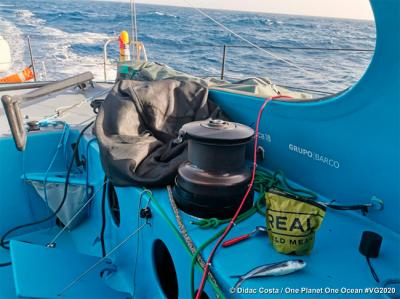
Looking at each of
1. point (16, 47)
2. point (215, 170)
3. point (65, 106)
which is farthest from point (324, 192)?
point (16, 47)

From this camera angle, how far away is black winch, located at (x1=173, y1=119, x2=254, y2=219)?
4.87ft

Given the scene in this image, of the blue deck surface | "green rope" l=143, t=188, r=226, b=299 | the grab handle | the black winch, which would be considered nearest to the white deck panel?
the grab handle

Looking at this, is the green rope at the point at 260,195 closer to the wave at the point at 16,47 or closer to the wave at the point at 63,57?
the wave at the point at 63,57

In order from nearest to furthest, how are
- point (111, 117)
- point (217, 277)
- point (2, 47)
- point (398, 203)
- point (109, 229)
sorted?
point (217, 277) < point (398, 203) < point (111, 117) < point (109, 229) < point (2, 47)

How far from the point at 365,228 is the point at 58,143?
235 cm

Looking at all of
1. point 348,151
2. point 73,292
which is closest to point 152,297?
point 73,292

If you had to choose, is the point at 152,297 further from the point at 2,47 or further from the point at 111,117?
the point at 2,47

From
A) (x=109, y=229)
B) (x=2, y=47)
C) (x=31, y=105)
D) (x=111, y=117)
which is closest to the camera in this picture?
(x=111, y=117)

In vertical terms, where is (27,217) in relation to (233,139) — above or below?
below

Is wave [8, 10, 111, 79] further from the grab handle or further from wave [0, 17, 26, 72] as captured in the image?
the grab handle

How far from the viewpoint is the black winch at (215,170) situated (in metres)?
1.48

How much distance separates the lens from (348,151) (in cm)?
159

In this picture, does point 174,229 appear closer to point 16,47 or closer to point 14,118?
point 14,118

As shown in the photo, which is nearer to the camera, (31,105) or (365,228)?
(365,228)
